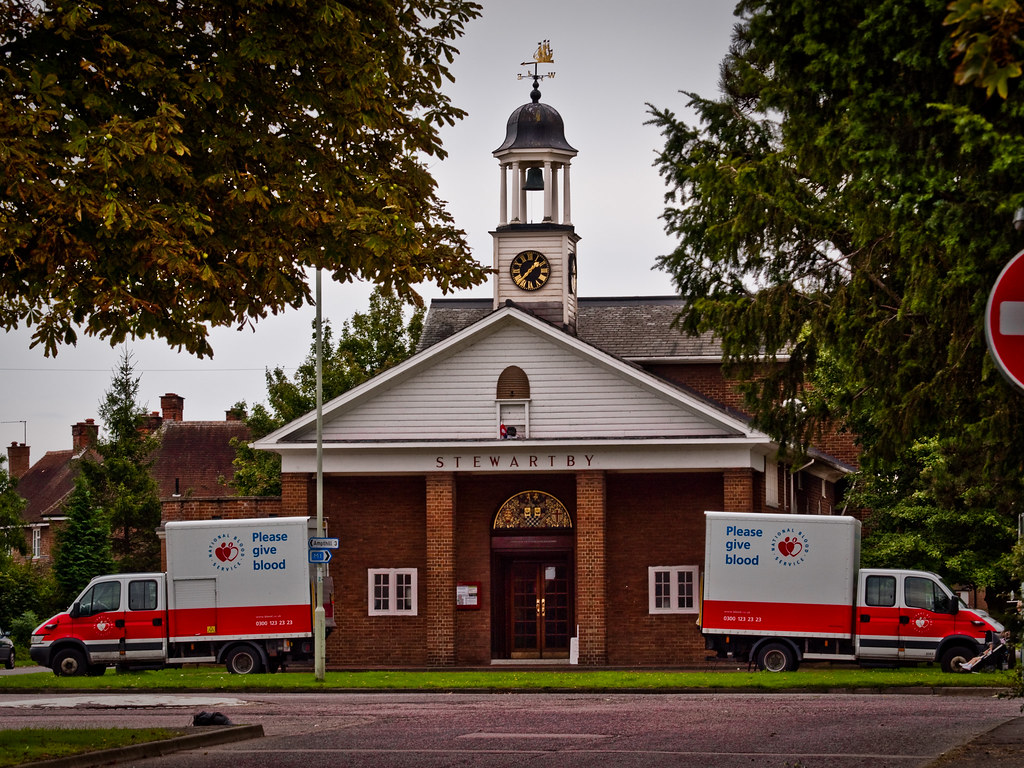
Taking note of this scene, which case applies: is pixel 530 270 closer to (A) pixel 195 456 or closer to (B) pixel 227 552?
(B) pixel 227 552

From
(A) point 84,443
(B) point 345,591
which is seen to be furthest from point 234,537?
(A) point 84,443

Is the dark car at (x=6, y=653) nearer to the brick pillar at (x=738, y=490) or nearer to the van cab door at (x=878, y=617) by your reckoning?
the brick pillar at (x=738, y=490)

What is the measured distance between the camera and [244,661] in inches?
1212

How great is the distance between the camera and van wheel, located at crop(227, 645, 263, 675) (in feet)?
100

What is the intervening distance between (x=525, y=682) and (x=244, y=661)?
8.23 m

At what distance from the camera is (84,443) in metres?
75.2

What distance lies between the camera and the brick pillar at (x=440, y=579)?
36.0m

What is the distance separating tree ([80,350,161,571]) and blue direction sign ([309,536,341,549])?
2803 centimetres

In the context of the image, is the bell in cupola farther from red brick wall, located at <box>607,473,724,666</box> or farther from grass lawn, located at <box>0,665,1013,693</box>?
grass lawn, located at <box>0,665,1013,693</box>

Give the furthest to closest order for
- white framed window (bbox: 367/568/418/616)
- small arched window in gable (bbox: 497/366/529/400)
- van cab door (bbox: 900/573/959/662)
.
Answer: white framed window (bbox: 367/568/418/616) → small arched window in gable (bbox: 497/366/529/400) → van cab door (bbox: 900/573/959/662)

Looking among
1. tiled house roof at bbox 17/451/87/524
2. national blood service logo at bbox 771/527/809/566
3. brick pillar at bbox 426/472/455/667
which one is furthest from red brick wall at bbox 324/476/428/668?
tiled house roof at bbox 17/451/87/524

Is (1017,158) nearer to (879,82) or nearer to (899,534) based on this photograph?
(879,82)

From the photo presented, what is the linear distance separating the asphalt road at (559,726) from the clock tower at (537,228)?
18888 millimetres

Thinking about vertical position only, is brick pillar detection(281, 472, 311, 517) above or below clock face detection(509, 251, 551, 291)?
below
